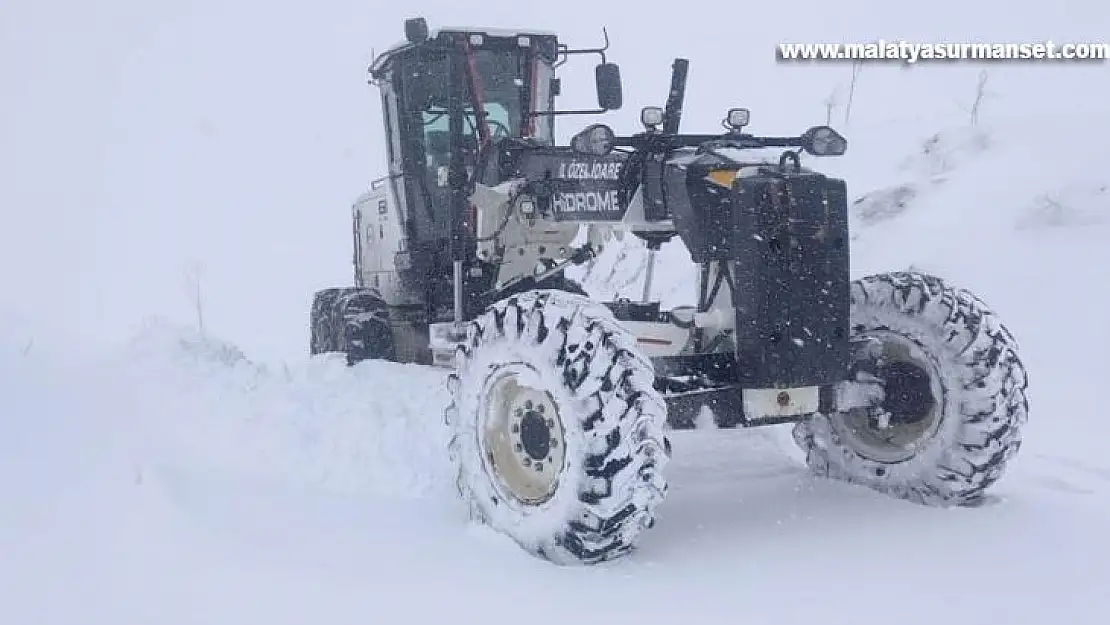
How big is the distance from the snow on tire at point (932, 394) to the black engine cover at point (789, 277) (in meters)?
0.57

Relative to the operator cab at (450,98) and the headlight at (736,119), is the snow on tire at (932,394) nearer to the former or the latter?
the headlight at (736,119)

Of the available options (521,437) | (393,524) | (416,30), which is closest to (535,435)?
(521,437)

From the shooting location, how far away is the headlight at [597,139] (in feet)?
16.1

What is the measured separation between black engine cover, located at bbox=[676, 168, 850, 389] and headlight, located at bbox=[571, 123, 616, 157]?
742mm

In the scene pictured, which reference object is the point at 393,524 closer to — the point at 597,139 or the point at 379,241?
the point at 597,139

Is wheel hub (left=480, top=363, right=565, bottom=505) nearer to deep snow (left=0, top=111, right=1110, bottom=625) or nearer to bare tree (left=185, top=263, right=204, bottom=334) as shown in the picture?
deep snow (left=0, top=111, right=1110, bottom=625)

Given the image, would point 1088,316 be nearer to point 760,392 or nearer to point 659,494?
point 760,392

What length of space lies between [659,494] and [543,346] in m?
0.76

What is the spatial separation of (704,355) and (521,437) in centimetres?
91

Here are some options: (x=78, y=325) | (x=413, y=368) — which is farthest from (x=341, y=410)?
(x=78, y=325)

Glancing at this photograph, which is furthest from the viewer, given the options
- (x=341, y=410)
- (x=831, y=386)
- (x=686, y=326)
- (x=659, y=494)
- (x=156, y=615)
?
(x=341, y=410)

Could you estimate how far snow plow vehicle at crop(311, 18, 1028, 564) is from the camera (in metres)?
4.03

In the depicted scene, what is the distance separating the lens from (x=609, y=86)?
666cm

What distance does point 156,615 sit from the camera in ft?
11.2
